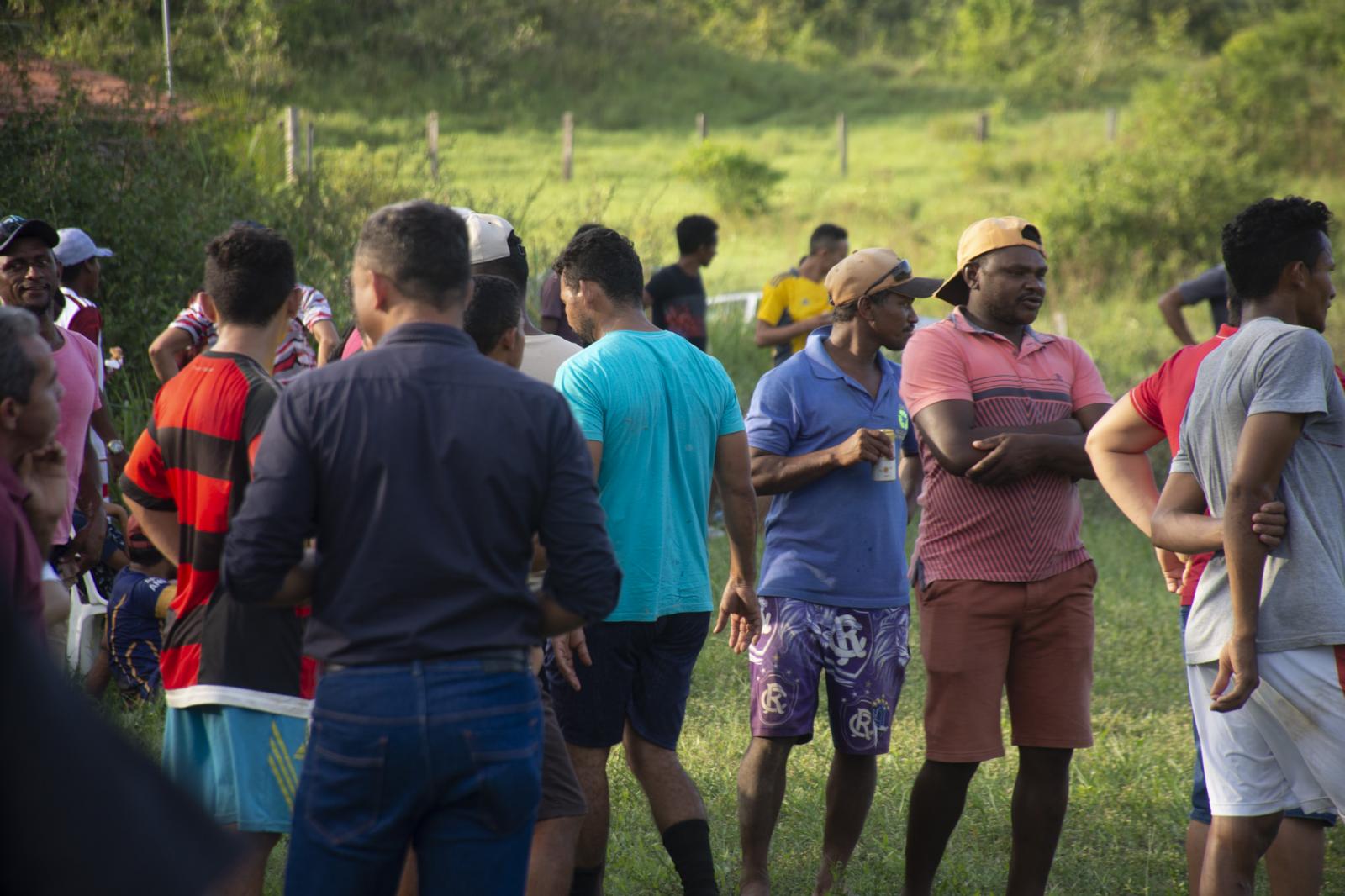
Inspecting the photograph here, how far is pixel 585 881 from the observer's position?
13.1 feet

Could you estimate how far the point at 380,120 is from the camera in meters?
24.9

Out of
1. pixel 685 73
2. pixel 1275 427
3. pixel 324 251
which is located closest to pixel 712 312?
pixel 324 251

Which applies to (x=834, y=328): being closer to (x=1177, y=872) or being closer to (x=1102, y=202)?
(x=1177, y=872)

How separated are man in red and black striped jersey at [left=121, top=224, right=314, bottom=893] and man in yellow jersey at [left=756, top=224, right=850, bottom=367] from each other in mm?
6494

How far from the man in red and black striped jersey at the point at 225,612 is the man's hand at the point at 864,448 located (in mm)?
1843

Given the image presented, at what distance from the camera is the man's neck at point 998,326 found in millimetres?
4250

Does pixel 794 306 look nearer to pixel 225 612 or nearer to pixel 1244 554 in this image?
pixel 1244 554

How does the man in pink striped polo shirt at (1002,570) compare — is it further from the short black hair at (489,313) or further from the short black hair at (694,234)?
the short black hair at (694,234)

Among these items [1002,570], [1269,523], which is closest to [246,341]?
[1002,570]

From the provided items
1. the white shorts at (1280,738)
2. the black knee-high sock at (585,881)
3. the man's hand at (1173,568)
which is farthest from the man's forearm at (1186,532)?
the black knee-high sock at (585,881)

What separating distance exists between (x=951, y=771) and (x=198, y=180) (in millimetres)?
8188

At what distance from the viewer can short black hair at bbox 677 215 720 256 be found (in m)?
9.48

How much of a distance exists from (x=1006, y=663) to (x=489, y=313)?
77.8 inches

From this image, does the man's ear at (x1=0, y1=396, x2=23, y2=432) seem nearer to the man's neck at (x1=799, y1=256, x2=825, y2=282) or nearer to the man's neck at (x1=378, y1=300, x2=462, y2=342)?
the man's neck at (x1=378, y1=300, x2=462, y2=342)
